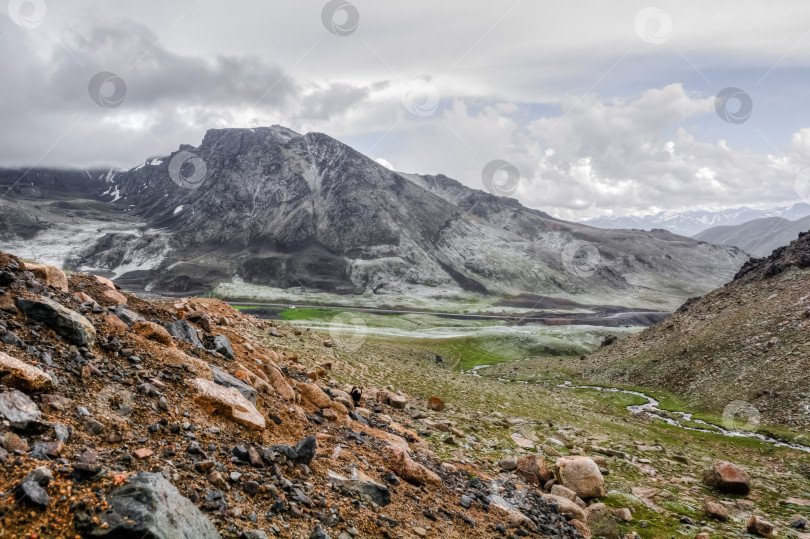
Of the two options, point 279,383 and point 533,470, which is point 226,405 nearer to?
point 279,383

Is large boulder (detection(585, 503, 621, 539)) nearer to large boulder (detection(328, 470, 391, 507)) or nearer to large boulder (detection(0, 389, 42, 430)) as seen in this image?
large boulder (detection(328, 470, 391, 507))

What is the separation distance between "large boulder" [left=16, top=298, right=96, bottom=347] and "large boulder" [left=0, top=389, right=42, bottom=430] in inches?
134

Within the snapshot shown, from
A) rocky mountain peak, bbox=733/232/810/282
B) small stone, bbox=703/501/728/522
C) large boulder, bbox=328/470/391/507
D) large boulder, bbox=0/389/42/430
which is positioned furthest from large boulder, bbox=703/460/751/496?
rocky mountain peak, bbox=733/232/810/282

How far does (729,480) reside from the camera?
908 inches

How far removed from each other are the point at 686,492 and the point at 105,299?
2980cm

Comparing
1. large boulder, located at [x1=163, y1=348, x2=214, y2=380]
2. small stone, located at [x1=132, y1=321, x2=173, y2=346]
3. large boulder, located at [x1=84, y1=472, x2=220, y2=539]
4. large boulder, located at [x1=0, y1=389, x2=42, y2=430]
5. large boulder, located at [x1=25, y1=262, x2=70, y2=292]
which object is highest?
large boulder, located at [x1=25, y1=262, x2=70, y2=292]

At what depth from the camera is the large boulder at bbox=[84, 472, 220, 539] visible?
7074mm

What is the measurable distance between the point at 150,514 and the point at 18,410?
390 centimetres

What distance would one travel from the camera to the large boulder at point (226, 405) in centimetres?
1246

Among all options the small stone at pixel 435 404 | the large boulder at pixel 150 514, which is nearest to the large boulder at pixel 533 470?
the small stone at pixel 435 404

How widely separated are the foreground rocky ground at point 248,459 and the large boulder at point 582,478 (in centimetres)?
7

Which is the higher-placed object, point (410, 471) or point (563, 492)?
point (410, 471)

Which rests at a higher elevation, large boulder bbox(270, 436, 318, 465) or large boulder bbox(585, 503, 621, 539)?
large boulder bbox(270, 436, 318, 465)

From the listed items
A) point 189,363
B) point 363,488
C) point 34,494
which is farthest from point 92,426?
point 363,488
